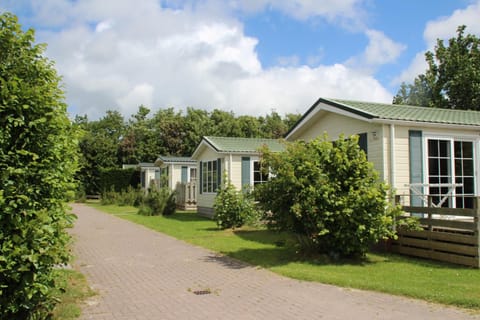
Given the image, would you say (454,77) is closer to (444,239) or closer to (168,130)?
(444,239)

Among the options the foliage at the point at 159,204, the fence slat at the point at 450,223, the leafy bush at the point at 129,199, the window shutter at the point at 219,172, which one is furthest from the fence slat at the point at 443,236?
the leafy bush at the point at 129,199

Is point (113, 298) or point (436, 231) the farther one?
point (436, 231)

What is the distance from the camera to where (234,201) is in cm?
1608

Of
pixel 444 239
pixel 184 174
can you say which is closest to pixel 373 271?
pixel 444 239

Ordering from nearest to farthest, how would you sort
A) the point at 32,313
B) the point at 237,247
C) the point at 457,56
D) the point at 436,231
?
the point at 32,313, the point at 436,231, the point at 237,247, the point at 457,56

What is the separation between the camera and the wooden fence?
28.8ft

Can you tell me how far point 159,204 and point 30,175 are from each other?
18.4 meters

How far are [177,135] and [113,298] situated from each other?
45043 millimetres

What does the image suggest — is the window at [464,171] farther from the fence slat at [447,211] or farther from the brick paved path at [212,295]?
the brick paved path at [212,295]

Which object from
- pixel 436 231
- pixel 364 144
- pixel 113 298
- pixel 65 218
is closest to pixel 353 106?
pixel 364 144

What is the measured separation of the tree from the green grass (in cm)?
2807

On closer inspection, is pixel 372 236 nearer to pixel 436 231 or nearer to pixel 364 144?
pixel 436 231

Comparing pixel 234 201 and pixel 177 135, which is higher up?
pixel 177 135

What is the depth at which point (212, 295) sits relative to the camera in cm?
712
